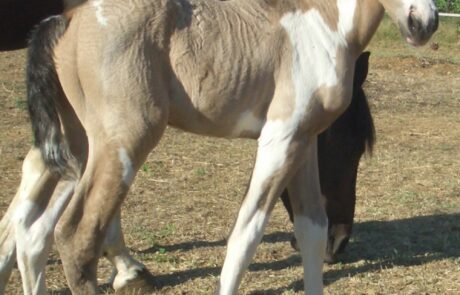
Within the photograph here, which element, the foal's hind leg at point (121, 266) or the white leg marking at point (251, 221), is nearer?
the white leg marking at point (251, 221)

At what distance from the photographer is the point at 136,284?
4.61 meters

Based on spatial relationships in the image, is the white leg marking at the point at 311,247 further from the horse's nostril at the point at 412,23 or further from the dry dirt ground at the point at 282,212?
the horse's nostril at the point at 412,23

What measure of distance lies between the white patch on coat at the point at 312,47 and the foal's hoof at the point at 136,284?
4.90 feet

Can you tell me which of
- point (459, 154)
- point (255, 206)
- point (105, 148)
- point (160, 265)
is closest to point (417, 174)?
point (459, 154)

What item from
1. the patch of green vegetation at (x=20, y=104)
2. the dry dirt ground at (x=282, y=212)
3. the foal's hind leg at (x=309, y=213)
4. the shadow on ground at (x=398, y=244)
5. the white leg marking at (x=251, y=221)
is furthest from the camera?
the patch of green vegetation at (x=20, y=104)

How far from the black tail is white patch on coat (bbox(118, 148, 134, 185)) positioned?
0.33 metres

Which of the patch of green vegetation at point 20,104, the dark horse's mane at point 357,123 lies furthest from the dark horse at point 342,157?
the patch of green vegetation at point 20,104

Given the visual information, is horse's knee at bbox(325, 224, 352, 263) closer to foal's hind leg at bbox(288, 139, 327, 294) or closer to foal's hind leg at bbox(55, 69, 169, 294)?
foal's hind leg at bbox(288, 139, 327, 294)

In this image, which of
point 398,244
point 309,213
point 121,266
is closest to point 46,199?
point 121,266

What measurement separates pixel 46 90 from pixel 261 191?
94 cm

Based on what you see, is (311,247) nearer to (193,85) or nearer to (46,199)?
(193,85)

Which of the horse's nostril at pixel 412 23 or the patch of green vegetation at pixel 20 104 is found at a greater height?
the horse's nostril at pixel 412 23

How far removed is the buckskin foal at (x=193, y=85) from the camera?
3436mm

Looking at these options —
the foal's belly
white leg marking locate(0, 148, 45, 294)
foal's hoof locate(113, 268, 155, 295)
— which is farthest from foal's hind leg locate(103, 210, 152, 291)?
the foal's belly
